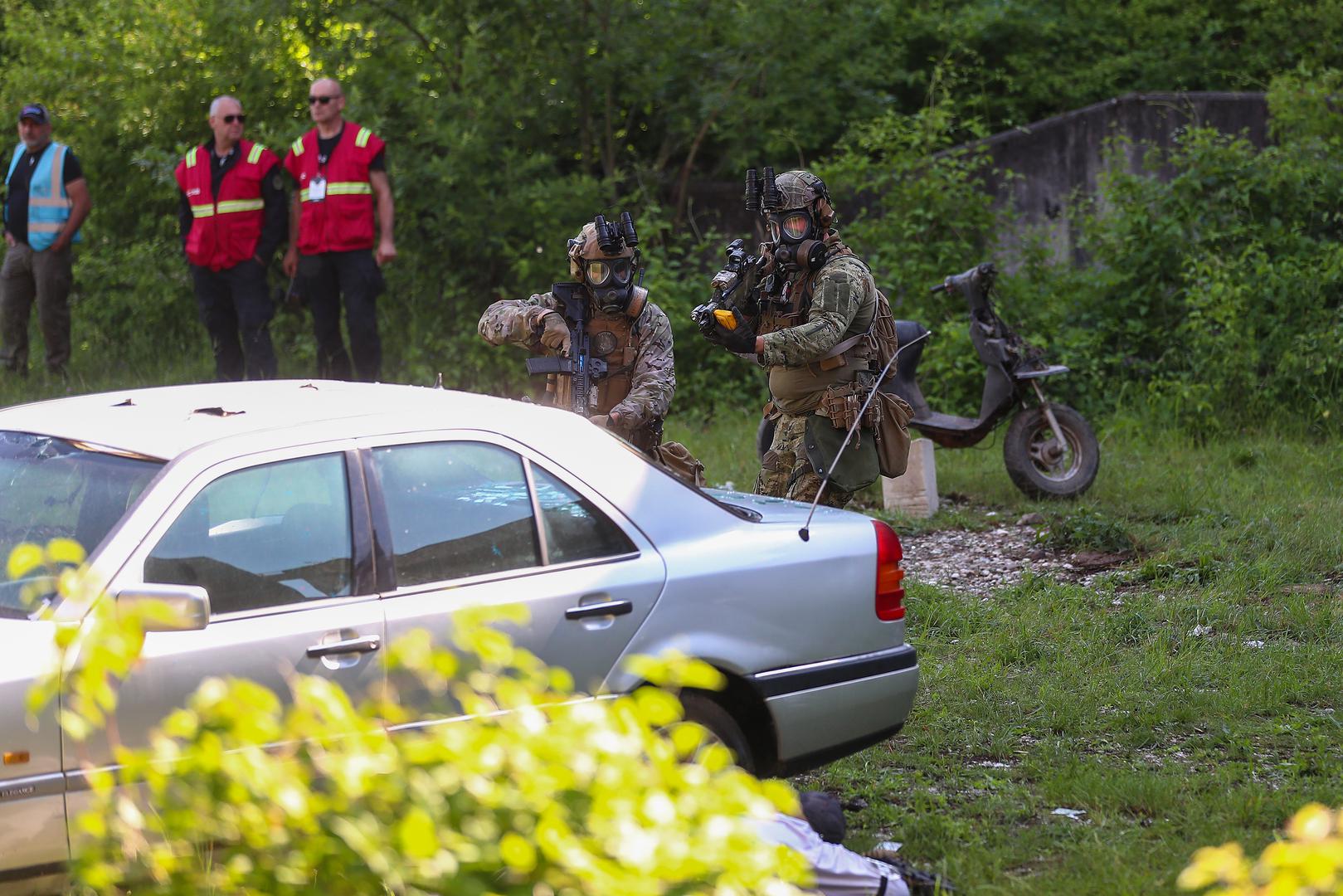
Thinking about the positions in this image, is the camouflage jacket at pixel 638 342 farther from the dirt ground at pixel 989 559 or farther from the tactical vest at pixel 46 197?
the tactical vest at pixel 46 197

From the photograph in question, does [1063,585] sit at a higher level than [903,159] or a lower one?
lower

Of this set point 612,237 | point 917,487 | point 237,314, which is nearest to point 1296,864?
point 612,237

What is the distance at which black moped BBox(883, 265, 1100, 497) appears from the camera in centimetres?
936

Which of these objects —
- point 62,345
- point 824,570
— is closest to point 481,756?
point 824,570

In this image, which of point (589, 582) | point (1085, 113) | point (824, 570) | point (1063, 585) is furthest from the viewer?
point (1085, 113)

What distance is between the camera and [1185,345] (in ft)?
38.0

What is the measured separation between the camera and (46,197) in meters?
12.0

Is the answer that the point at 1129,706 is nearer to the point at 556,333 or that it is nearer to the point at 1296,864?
the point at 556,333

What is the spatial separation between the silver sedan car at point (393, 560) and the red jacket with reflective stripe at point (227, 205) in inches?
257

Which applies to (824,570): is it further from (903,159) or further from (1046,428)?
(903,159)

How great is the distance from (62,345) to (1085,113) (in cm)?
891

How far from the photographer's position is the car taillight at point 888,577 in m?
4.65

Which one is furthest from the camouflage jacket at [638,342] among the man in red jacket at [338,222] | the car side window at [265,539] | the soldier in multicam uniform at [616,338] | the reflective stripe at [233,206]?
the reflective stripe at [233,206]

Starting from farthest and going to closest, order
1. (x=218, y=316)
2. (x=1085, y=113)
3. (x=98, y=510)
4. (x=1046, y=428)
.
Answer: (x=1085, y=113) → (x=218, y=316) → (x=1046, y=428) → (x=98, y=510)
